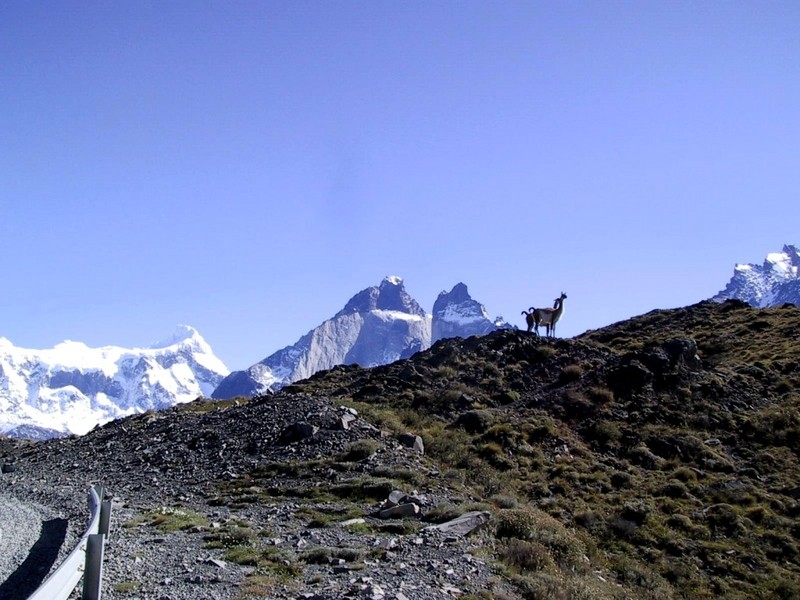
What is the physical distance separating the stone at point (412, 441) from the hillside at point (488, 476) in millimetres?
549

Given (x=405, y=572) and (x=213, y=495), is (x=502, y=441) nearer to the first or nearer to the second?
(x=213, y=495)

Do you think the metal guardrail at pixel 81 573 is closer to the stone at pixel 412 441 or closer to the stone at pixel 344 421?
the stone at pixel 412 441

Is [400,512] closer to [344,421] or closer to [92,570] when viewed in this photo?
[92,570]

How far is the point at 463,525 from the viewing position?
15883 mm

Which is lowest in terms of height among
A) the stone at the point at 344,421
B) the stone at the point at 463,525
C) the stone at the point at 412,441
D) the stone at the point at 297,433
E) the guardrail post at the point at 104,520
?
the stone at the point at 463,525

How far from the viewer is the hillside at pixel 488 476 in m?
13.4

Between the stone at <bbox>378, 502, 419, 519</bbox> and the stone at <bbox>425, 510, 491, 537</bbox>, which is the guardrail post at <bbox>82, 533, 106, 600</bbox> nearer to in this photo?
the stone at <bbox>425, 510, 491, 537</bbox>

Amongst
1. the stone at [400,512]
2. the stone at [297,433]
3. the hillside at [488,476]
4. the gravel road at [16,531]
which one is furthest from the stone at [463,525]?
the stone at [297,433]

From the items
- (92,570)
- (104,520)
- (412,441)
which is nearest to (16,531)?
(104,520)

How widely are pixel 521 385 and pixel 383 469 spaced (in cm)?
1584

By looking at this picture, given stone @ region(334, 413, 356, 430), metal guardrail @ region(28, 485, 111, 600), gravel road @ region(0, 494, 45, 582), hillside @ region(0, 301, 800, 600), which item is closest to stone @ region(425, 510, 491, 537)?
hillside @ region(0, 301, 800, 600)

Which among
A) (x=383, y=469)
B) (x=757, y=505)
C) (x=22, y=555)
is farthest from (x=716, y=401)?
(x=22, y=555)

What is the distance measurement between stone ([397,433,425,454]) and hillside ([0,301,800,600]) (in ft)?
1.80

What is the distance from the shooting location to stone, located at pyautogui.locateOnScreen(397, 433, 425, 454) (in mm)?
26750
